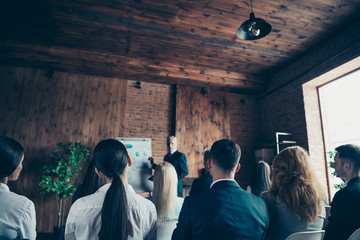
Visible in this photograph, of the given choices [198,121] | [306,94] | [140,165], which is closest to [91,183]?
[140,165]

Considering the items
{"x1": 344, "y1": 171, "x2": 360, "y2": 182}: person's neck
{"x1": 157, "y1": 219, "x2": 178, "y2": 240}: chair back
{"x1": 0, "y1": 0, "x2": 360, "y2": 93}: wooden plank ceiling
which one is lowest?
{"x1": 157, "y1": 219, "x2": 178, "y2": 240}: chair back

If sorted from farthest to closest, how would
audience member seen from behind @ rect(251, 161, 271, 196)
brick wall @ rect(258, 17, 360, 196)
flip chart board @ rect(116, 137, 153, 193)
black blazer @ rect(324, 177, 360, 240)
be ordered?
flip chart board @ rect(116, 137, 153, 193) → brick wall @ rect(258, 17, 360, 196) → audience member seen from behind @ rect(251, 161, 271, 196) → black blazer @ rect(324, 177, 360, 240)

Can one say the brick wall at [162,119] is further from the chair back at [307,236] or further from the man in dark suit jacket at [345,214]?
the chair back at [307,236]

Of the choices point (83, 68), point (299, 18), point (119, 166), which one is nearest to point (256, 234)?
point (119, 166)

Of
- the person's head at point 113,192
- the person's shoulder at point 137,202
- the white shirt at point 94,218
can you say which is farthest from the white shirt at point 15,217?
the person's shoulder at point 137,202

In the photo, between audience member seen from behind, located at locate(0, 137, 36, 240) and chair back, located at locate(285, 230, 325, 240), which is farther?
chair back, located at locate(285, 230, 325, 240)

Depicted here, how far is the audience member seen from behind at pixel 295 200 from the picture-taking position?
1.47 meters

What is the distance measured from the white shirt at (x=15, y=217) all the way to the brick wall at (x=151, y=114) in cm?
418

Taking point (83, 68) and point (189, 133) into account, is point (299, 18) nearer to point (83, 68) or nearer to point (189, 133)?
point (189, 133)

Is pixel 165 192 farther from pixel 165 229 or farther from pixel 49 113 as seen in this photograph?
pixel 49 113

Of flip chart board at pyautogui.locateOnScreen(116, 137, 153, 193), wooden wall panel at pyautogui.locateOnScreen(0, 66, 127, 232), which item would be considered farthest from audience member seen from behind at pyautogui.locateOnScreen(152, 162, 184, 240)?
wooden wall panel at pyautogui.locateOnScreen(0, 66, 127, 232)

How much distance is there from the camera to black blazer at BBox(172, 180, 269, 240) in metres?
1.11

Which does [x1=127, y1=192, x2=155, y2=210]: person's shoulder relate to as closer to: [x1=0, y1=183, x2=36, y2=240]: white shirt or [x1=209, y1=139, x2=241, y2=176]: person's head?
[x1=209, y1=139, x2=241, y2=176]: person's head

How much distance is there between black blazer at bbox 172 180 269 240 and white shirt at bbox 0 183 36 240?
0.77 m
